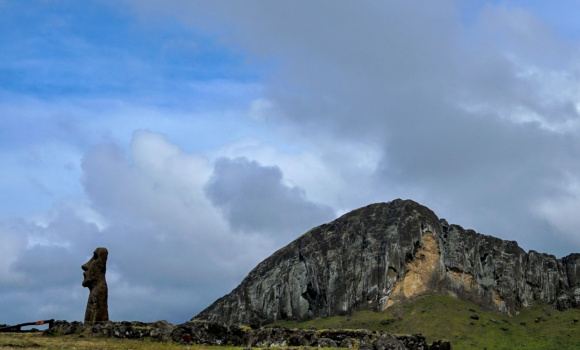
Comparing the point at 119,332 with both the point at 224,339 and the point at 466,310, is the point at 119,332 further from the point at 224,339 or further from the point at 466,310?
the point at 466,310

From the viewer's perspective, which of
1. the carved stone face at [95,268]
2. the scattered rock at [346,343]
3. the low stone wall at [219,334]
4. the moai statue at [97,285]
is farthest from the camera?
the carved stone face at [95,268]

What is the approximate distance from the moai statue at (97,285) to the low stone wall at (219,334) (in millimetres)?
3764

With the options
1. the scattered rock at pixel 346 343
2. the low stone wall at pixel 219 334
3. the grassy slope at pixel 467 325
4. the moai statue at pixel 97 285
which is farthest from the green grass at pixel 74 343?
the grassy slope at pixel 467 325

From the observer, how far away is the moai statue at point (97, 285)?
4928cm

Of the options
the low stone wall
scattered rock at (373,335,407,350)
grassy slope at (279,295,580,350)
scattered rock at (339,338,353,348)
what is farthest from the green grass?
grassy slope at (279,295,580,350)

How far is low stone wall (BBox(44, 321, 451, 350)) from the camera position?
43438 millimetres

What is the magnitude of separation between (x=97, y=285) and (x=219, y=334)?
11501 millimetres

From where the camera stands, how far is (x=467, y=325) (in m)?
171

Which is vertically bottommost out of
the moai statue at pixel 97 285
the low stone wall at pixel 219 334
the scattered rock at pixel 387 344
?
the scattered rock at pixel 387 344

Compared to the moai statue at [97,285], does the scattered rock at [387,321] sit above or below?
above

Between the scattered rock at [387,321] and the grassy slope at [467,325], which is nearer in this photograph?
the grassy slope at [467,325]

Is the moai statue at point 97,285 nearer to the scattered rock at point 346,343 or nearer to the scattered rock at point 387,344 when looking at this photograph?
the scattered rock at point 346,343

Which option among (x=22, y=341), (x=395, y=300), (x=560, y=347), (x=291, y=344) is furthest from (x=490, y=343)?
(x=22, y=341)

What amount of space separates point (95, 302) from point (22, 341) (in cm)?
998
